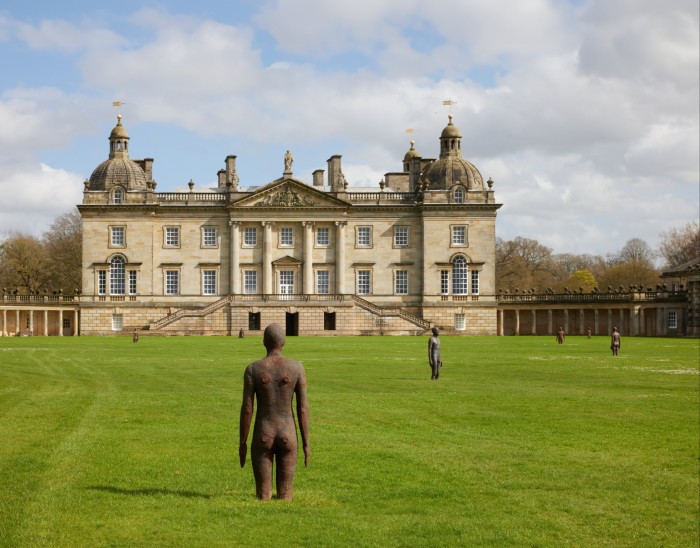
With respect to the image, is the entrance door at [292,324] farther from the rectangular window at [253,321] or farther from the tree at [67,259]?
the tree at [67,259]

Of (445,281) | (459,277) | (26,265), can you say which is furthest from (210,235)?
(26,265)

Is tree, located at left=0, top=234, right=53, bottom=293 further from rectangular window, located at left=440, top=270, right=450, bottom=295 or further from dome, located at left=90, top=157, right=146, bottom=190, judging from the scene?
rectangular window, located at left=440, top=270, right=450, bottom=295

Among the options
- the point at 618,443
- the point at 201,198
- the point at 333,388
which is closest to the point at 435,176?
the point at 201,198

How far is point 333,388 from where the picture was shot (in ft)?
91.0

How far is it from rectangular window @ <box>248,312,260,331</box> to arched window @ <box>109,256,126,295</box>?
10.9m

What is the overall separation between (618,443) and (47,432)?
1014cm

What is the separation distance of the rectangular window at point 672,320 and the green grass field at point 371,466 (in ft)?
178

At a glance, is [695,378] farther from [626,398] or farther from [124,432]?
[124,432]

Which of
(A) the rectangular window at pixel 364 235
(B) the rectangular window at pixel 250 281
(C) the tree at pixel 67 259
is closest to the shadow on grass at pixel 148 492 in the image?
(B) the rectangular window at pixel 250 281

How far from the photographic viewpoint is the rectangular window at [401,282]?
275ft

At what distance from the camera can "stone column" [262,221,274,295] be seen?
82000 mm

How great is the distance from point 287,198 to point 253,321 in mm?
10234

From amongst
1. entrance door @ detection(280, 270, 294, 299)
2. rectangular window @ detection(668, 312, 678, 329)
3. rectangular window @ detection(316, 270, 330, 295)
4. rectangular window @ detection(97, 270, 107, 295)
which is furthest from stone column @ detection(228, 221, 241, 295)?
rectangular window @ detection(668, 312, 678, 329)

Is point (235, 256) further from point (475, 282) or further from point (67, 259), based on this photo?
point (67, 259)
